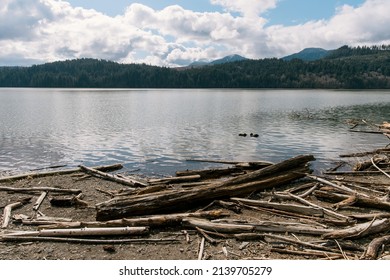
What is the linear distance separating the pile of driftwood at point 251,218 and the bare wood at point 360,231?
3 cm

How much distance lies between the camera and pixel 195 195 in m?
14.5

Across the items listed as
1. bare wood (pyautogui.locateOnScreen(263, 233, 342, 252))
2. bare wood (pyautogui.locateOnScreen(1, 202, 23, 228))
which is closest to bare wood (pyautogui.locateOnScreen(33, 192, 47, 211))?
bare wood (pyautogui.locateOnScreen(1, 202, 23, 228))

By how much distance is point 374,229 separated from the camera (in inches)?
444

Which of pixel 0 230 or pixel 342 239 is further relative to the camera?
pixel 0 230

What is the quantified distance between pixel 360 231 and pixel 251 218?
391 cm

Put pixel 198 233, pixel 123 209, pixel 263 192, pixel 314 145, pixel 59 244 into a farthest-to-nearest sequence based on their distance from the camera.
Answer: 1. pixel 314 145
2. pixel 263 192
3. pixel 123 209
4. pixel 198 233
5. pixel 59 244

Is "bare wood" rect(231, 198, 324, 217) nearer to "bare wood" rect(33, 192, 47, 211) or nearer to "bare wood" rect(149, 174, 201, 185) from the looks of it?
"bare wood" rect(149, 174, 201, 185)

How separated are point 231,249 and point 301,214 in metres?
4.22

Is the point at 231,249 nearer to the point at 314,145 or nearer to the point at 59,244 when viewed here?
the point at 59,244

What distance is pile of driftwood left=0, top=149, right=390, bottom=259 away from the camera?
1095 centimetres

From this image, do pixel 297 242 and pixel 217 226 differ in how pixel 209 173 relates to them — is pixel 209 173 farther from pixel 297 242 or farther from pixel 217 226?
pixel 297 242

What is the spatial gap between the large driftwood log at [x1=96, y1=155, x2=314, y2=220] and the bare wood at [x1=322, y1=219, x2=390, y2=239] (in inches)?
212

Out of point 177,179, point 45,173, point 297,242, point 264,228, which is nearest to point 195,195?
point 264,228

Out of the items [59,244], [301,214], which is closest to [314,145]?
[301,214]
